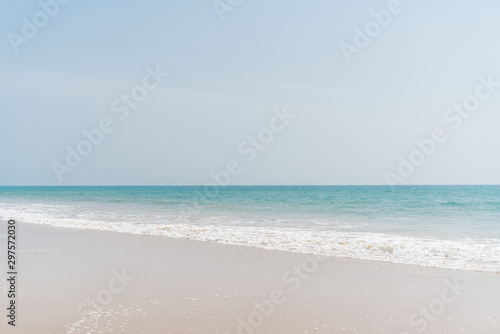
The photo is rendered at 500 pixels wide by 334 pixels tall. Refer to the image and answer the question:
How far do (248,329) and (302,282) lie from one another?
3120mm

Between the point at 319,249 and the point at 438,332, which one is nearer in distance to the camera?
the point at 438,332

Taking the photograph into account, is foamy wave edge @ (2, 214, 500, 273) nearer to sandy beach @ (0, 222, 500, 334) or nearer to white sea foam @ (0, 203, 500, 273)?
white sea foam @ (0, 203, 500, 273)

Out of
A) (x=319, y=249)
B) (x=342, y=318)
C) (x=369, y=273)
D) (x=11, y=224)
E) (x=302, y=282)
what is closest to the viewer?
(x=342, y=318)

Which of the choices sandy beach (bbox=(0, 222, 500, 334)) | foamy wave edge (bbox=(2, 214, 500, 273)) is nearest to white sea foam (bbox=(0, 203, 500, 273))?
foamy wave edge (bbox=(2, 214, 500, 273))

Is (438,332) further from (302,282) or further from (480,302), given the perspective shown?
(302,282)

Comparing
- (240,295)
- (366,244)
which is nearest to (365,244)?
(366,244)

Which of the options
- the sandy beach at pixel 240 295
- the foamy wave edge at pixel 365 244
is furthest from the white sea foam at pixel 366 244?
the sandy beach at pixel 240 295

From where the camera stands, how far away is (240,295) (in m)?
7.98

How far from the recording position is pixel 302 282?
9.07 metres

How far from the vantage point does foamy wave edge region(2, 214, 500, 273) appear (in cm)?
1179

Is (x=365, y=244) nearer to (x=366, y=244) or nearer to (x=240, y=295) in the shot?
(x=366, y=244)

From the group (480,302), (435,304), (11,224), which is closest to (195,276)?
(435,304)

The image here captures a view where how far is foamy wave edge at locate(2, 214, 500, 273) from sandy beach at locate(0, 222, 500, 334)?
105 cm

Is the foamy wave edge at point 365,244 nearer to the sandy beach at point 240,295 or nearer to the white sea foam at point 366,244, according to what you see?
the white sea foam at point 366,244
